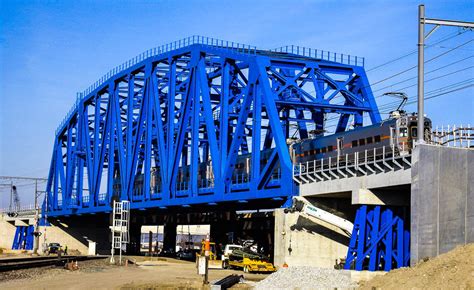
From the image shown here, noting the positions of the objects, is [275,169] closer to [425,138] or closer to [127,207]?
[425,138]

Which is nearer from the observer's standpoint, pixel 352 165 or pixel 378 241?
pixel 378 241

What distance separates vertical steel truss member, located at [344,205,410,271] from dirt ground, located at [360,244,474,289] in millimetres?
7737

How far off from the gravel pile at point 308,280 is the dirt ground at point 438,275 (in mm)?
3440

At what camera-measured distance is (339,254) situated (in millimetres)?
57281

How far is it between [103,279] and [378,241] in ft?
62.7

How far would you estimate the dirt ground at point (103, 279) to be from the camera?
1932 inches

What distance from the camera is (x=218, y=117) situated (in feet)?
279

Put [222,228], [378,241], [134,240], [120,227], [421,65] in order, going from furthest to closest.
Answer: [134,240], [222,228], [120,227], [378,241], [421,65]

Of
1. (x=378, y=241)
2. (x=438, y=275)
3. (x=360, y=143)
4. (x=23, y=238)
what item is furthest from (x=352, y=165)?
(x=23, y=238)

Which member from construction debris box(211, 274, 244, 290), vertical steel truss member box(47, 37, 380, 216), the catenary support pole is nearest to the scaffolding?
vertical steel truss member box(47, 37, 380, 216)

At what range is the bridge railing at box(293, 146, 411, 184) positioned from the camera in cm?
4834

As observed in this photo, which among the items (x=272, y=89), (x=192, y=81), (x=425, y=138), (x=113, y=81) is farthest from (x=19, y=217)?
(x=425, y=138)

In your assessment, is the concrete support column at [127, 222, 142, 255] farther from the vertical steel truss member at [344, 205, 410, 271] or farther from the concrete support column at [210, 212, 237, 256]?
the vertical steel truss member at [344, 205, 410, 271]

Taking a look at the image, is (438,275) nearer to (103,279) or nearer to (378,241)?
(378,241)
